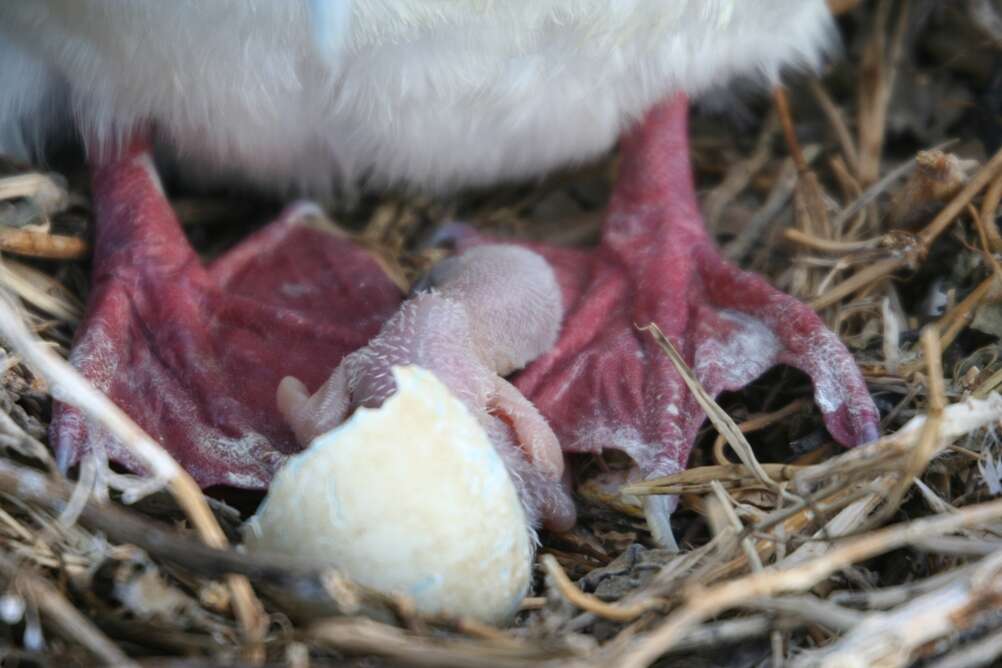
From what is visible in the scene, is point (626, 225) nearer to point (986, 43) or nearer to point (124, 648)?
point (986, 43)

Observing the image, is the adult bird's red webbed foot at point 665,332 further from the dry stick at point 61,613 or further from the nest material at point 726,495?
the dry stick at point 61,613

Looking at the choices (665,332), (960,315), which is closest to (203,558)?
(665,332)

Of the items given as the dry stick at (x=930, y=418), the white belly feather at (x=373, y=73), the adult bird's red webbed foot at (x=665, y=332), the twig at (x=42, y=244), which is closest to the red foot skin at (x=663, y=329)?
the adult bird's red webbed foot at (x=665, y=332)

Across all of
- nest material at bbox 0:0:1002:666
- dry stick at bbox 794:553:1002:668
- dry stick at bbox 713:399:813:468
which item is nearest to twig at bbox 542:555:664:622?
nest material at bbox 0:0:1002:666

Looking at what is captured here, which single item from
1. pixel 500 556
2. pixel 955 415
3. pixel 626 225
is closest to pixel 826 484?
pixel 955 415

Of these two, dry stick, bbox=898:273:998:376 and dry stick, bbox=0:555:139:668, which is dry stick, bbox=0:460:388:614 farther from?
dry stick, bbox=898:273:998:376
